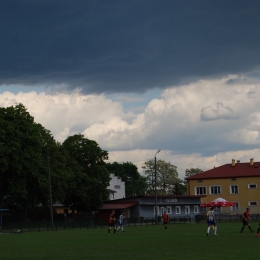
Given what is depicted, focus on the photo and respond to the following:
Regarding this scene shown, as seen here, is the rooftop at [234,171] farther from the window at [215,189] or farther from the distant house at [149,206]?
the distant house at [149,206]

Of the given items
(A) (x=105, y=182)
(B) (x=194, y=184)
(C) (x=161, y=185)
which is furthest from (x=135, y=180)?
(A) (x=105, y=182)

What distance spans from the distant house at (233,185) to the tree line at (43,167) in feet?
71.2

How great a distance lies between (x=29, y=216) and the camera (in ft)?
293

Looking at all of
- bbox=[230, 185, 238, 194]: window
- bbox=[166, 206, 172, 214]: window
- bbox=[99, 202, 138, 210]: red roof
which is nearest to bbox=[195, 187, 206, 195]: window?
bbox=[230, 185, 238, 194]: window

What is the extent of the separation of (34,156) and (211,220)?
40022 millimetres

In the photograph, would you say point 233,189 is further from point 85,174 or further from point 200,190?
point 85,174

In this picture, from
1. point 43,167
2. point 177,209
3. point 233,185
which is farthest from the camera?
point 233,185

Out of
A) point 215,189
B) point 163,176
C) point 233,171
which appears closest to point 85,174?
point 215,189

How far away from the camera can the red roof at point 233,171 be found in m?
107

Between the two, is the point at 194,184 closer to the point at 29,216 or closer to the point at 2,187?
the point at 29,216

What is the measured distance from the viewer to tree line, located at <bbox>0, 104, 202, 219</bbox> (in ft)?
241

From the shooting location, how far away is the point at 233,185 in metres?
108

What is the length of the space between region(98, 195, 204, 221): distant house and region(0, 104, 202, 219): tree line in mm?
2099

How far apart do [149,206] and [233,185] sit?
2002 cm
